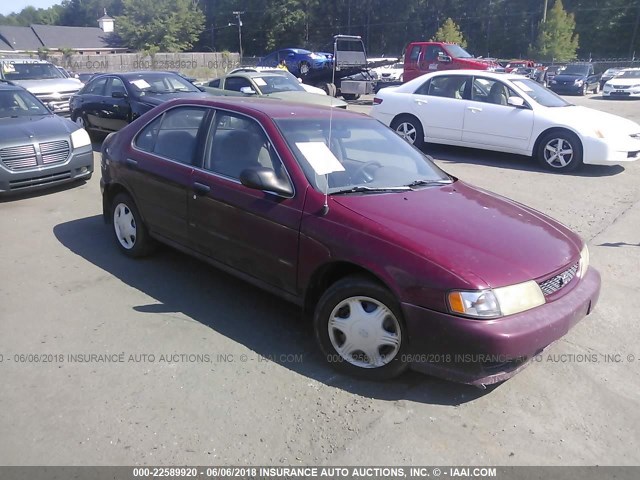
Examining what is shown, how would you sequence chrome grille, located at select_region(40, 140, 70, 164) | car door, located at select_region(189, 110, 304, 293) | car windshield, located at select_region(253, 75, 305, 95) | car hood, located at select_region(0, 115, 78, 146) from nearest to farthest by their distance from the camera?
car door, located at select_region(189, 110, 304, 293) → car hood, located at select_region(0, 115, 78, 146) → chrome grille, located at select_region(40, 140, 70, 164) → car windshield, located at select_region(253, 75, 305, 95)

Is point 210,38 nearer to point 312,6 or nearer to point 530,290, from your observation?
point 312,6

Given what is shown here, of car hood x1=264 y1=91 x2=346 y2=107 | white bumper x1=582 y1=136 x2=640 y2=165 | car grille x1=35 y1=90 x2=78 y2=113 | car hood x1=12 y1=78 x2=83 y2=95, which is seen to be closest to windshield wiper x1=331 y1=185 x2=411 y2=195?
white bumper x1=582 y1=136 x2=640 y2=165

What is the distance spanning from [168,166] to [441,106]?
6.97 metres

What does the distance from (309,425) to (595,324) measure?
2.47 m

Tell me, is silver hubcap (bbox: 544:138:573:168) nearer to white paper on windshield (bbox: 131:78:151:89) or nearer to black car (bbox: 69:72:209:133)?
black car (bbox: 69:72:209:133)

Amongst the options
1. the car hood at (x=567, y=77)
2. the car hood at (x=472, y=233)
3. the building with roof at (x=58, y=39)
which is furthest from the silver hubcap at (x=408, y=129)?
the building with roof at (x=58, y=39)

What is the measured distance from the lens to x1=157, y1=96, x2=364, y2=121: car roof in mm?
4199

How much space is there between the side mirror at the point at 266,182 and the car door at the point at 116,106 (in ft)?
26.6

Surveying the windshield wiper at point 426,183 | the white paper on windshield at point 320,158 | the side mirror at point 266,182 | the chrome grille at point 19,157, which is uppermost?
the white paper on windshield at point 320,158

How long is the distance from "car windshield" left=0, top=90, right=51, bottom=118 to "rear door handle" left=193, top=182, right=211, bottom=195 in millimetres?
5382

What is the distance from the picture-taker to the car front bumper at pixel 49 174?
23.2ft

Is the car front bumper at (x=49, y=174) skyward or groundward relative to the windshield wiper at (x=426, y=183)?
groundward

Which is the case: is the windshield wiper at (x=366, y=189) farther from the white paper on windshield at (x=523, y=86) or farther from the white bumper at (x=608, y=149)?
the white paper on windshield at (x=523, y=86)

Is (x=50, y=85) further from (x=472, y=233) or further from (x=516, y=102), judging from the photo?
(x=472, y=233)
